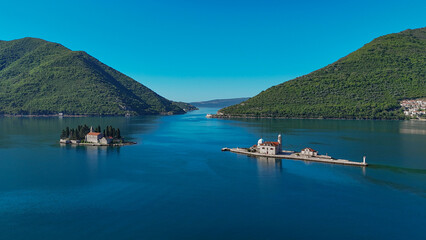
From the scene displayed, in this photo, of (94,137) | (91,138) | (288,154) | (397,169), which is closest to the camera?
(397,169)

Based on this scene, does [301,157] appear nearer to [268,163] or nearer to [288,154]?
[288,154]

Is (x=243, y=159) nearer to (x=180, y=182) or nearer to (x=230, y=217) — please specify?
(x=180, y=182)

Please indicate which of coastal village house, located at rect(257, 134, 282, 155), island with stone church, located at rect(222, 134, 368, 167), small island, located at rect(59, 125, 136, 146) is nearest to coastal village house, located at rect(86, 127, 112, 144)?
small island, located at rect(59, 125, 136, 146)

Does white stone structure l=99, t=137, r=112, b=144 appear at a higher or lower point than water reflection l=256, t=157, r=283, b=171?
higher

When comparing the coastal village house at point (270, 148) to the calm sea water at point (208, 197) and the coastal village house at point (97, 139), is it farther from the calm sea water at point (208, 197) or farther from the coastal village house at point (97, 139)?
the coastal village house at point (97, 139)

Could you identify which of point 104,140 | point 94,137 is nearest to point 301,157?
point 104,140

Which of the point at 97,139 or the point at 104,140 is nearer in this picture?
the point at 104,140

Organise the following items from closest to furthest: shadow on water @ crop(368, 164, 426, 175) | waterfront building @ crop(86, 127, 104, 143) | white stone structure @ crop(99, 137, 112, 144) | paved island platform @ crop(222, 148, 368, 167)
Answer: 1. shadow on water @ crop(368, 164, 426, 175)
2. paved island platform @ crop(222, 148, 368, 167)
3. white stone structure @ crop(99, 137, 112, 144)
4. waterfront building @ crop(86, 127, 104, 143)

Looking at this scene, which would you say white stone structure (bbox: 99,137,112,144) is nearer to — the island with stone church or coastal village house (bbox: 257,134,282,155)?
the island with stone church

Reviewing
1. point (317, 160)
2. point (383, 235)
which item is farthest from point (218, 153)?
point (383, 235)
